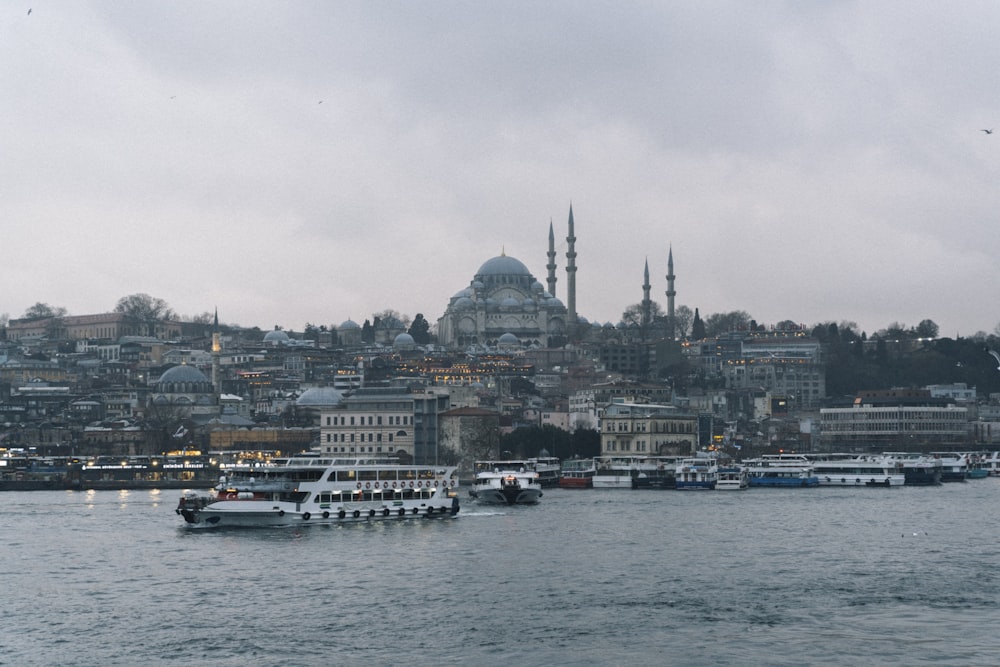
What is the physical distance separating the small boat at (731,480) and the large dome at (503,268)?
10876 cm

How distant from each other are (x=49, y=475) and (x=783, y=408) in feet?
225

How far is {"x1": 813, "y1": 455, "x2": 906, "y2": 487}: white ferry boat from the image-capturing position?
7844 cm

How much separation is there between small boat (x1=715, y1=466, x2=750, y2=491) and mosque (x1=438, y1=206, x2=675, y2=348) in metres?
95.6

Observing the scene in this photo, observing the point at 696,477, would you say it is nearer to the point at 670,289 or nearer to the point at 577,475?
the point at 577,475

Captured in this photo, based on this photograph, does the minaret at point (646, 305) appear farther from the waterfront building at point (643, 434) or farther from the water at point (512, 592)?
the water at point (512, 592)

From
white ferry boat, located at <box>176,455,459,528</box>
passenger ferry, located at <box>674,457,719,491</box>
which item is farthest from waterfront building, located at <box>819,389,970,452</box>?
white ferry boat, located at <box>176,455,459,528</box>

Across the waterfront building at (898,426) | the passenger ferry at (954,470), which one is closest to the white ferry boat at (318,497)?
the passenger ferry at (954,470)

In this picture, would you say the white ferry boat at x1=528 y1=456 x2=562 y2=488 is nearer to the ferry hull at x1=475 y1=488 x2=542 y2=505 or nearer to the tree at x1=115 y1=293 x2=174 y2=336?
the ferry hull at x1=475 y1=488 x2=542 y2=505

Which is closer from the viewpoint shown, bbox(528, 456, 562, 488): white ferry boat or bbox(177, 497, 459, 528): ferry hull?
bbox(177, 497, 459, 528): ferry hull

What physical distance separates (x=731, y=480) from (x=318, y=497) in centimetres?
3072

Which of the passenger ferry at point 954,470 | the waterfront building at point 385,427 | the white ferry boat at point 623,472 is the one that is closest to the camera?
the white ferry boat at point 623,472

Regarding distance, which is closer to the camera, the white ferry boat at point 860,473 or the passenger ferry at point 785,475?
the passenger ferry at point 785,475

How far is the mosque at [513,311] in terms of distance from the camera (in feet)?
574

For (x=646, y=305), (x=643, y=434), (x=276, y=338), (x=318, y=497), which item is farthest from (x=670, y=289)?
(x=318, y=497)
